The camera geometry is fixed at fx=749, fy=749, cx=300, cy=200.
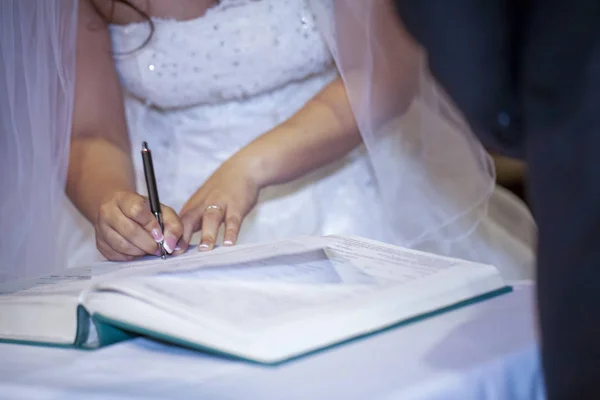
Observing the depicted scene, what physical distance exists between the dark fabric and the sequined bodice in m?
0.79

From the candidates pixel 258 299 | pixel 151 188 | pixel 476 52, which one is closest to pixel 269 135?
pixel 151 188

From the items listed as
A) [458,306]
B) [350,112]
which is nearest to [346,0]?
[350,112]

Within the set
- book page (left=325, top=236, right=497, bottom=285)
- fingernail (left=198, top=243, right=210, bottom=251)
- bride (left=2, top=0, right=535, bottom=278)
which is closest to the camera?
book page (left=325, top=236, right=497, bottom=285)

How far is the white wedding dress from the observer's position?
1.05 m

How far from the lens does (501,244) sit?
965 mm

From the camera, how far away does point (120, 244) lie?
775mm

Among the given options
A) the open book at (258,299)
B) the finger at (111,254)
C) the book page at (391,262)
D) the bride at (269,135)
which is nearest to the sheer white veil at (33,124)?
the bride at (269,135)

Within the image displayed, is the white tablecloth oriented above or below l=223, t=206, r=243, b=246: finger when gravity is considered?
above

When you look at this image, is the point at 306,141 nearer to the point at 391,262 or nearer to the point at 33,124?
the point at 33,124

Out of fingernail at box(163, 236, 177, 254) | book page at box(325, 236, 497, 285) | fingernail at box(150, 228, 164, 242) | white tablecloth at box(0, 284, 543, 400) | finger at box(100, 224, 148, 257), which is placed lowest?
finger at box(100, 224, 148, 257)

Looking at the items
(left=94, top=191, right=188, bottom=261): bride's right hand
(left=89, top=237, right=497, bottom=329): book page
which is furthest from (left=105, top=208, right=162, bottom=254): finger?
(left=89, top=237, right=497, bottom=329): book page

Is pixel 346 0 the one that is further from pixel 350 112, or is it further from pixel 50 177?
pixel 50 177

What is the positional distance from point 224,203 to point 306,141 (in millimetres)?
165

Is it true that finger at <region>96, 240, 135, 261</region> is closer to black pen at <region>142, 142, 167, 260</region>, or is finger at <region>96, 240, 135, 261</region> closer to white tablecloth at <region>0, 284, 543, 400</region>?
black pen at <region>142, 142, 167, 260</region>
